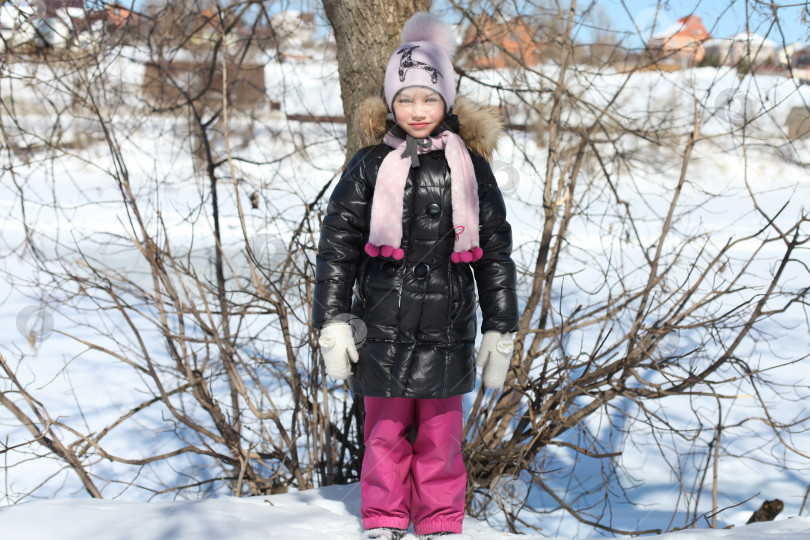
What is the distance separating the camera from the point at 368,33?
2.66 m

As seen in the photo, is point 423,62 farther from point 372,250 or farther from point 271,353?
point 271,353

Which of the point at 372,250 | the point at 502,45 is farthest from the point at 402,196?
the point at 502,45

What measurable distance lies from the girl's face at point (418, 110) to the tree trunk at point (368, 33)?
1.78ft

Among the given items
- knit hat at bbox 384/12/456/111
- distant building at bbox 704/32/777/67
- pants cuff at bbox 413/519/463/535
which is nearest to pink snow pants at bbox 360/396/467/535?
pants cuff at bbox 413/519/463/535

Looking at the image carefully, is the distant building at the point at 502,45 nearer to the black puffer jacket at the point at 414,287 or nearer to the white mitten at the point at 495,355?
the black puffer jacket at the point at 414,287

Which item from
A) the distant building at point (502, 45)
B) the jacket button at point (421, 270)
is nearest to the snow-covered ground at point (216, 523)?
the jacket button at point (421, 270)

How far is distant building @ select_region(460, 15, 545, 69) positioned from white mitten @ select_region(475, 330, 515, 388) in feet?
6.32

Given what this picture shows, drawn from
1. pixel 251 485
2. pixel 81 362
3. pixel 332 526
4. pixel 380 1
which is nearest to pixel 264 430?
pixel 251 485

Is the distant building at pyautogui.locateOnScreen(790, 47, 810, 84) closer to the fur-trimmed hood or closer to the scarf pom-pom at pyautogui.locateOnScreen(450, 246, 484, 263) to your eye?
the fur-trimmed hood

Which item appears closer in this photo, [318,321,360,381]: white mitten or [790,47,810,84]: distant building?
[318,321,360,381]: white mitten

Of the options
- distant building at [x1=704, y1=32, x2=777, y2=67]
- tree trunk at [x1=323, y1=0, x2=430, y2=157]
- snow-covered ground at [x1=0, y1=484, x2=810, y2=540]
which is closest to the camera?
snow-covered ground at [x1=0, y1=484, x2=810, y2=540]

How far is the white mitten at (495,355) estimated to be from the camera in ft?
6.91

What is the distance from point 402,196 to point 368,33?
962 mm

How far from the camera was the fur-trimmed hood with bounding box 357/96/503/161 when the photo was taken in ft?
7.20
